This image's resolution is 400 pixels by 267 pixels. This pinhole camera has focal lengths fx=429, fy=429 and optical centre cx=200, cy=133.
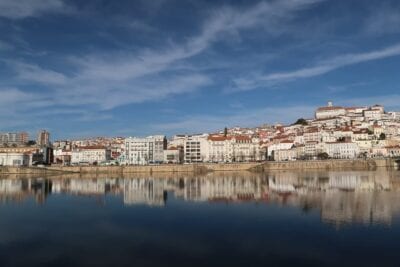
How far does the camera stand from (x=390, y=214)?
18.9 meters

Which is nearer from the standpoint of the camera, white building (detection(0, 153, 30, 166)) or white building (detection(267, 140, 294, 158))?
white building (detection(0, 153, 30, 166))

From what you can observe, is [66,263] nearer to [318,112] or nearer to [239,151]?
[239,151]

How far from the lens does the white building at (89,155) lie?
10200 centimetres

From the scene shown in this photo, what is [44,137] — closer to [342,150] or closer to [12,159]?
[12,159]

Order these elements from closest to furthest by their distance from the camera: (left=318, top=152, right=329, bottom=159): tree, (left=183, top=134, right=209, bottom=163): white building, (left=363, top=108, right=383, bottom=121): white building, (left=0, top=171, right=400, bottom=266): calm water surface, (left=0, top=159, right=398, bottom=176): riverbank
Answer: (left=0, top=171, right=400, bottom=266): calm water surface, (left=0, top=159, right=398, bottom=176): riverbank, (left=318, top=152, right=329, bottom=159): tree, (left=183, top=134, right=209, bottom=163): white building, (left=363, top=108, right=383, bottom=121): white building

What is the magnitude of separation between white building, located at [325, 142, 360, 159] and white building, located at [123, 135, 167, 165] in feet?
124

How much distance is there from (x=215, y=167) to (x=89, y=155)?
39.3 m

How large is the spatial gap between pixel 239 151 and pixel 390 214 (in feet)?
249

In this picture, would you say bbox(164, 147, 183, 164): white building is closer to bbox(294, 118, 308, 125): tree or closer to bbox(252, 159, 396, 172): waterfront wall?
bbox(252, 159, 396, 172): waterfront wall

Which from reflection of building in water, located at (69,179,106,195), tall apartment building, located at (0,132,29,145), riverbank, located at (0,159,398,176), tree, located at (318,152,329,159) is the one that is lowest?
reflection of building in water, located at (69,179,106,195)

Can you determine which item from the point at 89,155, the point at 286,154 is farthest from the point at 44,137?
the point at 286,154

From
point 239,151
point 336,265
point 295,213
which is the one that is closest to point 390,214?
point 295,213

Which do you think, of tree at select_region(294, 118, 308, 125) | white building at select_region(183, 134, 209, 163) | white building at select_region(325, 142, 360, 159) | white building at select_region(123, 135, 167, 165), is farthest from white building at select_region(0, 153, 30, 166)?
tree at select_region(294, 118, 308, 125)

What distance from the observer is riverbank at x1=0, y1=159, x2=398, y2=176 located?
2921 inches
